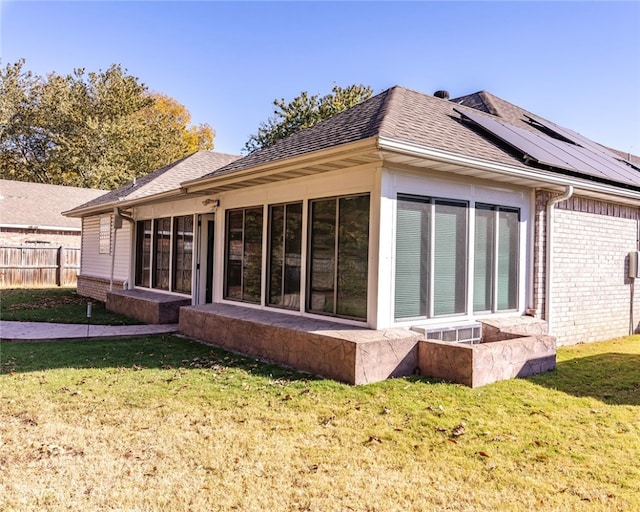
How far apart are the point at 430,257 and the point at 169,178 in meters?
10.4

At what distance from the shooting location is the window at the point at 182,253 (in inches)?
447

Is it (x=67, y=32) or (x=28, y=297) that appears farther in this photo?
(x=28, y=297)

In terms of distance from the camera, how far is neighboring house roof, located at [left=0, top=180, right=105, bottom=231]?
2144cm

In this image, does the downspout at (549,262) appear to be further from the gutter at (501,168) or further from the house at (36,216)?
the house at (36,216)

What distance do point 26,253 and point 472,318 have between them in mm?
19874

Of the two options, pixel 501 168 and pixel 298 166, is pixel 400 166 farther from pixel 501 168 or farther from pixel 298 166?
pixel 501 168

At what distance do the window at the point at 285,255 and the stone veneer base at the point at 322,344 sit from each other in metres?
0.35

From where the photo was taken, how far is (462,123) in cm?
856

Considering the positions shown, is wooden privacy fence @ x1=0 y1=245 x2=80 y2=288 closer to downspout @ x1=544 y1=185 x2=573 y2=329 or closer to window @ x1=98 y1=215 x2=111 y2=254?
window @ x1=98 y1=215 x2=111 y2=254

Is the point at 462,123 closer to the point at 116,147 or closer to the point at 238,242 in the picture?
the point at 238,242

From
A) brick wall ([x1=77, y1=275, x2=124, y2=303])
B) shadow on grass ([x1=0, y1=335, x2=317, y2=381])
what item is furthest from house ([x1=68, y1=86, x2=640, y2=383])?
brick wall ([x1=77, y1=275, x2=124, y2=303])

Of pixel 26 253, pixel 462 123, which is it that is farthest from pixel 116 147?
pixel 462 123

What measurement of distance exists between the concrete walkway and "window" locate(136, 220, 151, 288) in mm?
3127

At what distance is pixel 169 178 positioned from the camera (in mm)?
14859
